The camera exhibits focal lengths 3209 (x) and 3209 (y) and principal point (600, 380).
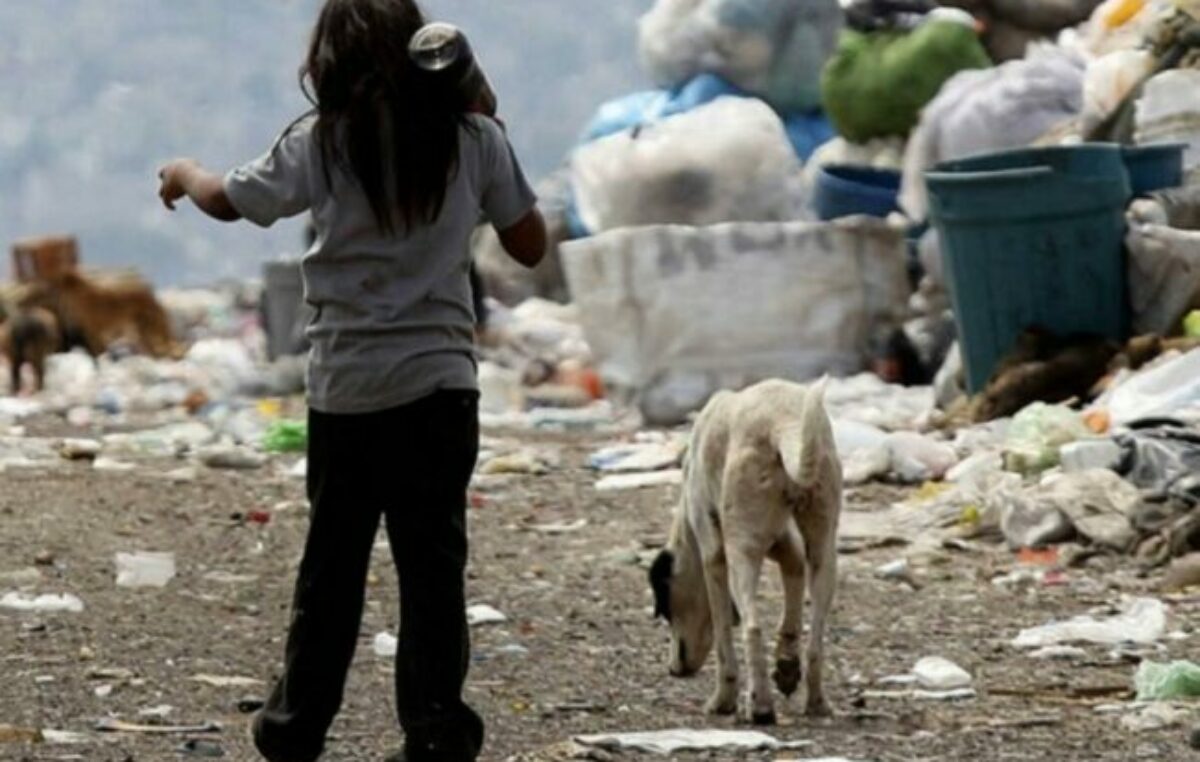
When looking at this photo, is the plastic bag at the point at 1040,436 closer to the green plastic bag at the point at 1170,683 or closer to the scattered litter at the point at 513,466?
the scattered litter at the point at 513,466

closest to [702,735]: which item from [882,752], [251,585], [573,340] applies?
[882,752]

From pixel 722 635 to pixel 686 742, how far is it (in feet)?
2.08

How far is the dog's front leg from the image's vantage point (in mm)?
6109

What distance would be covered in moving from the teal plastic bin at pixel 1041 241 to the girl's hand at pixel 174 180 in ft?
23.0

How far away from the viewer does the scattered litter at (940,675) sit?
6.61 meters

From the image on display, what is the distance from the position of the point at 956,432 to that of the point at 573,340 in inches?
220

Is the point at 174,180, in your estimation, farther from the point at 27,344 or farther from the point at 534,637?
the point at 27,344

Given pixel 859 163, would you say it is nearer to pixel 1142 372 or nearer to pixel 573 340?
pixel 573 340

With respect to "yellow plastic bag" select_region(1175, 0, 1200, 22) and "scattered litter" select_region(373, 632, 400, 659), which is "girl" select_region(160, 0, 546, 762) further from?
"yellow plastic bag" select_region(1175, 0, 1200, 22)

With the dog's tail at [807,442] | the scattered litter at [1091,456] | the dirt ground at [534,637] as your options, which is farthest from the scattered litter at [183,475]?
the dog's tail at [807,442]

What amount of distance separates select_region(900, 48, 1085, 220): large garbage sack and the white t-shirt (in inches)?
339

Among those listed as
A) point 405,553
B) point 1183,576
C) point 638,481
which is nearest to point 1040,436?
point 638,481

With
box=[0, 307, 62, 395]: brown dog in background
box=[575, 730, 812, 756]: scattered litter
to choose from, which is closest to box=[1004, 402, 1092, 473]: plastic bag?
box=[575, 730, 812, 756]: scattered litter

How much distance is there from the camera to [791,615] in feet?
20.1
